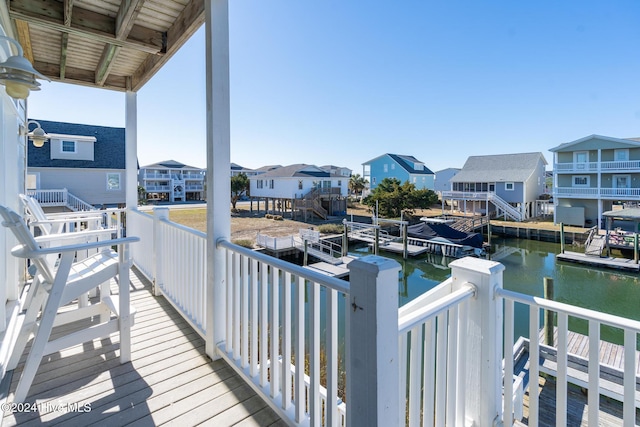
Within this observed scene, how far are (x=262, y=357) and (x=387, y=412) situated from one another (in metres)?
0.98

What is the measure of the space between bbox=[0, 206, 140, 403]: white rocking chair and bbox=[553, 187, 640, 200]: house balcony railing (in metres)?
22.4

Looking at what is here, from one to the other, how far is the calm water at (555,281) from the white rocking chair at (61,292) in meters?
7.38

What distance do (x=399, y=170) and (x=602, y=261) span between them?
18.3m

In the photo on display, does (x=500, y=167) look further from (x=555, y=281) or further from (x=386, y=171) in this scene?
(x=555, y=281)

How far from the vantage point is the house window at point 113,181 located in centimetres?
1577

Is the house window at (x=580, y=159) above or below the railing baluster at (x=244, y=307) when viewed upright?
above

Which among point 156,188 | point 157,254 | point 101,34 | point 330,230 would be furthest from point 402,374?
point 156,188

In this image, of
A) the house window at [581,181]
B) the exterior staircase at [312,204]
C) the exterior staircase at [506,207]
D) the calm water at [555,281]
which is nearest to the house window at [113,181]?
the exterior staircase at [312,204]

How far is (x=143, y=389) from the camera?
1742 millimetres

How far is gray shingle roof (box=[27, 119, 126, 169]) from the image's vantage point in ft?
47.6

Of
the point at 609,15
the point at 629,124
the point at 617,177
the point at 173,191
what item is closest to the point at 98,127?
the point at 173,191

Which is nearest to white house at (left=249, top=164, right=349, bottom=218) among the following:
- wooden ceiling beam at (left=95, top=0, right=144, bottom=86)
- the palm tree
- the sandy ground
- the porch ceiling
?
the sandy ground

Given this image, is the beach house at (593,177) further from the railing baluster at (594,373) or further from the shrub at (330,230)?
the railing baluster at (594,373)

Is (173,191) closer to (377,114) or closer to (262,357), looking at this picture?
(377,114)
